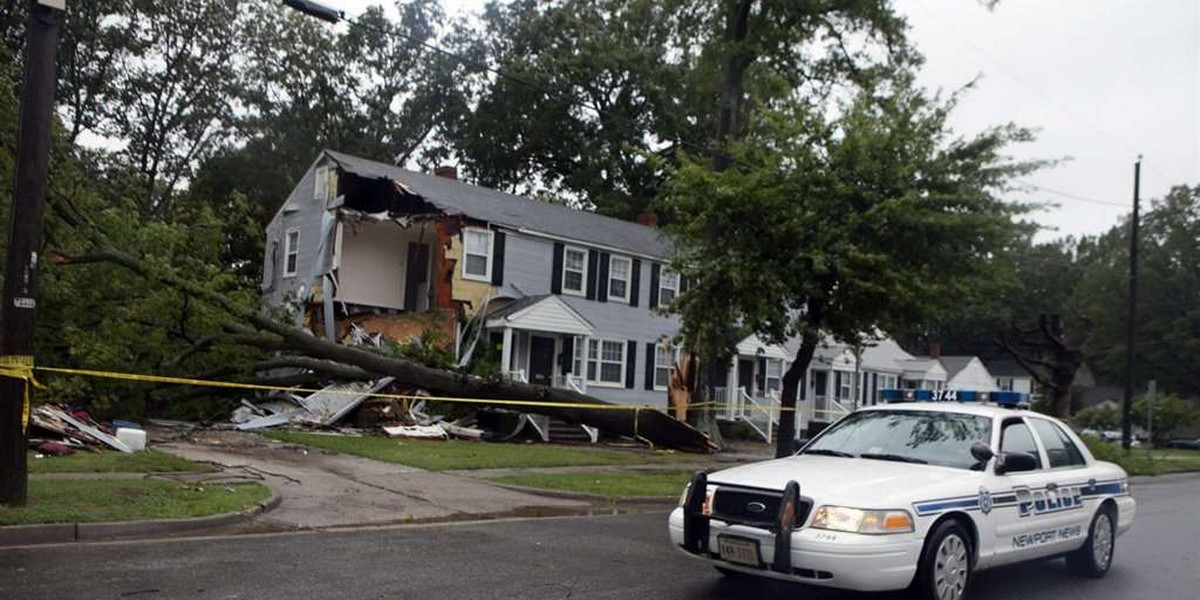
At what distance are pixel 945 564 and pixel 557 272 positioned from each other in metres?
22.1

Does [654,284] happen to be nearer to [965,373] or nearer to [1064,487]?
[1064,487]

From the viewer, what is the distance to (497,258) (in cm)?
2684

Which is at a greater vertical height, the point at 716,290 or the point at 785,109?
the point at 785,109

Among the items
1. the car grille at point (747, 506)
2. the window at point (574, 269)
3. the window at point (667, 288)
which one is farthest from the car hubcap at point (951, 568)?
the window at point (667, 288)

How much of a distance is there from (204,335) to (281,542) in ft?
36.3

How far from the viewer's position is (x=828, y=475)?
7082 millimetres

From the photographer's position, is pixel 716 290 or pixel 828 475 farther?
pixel 716 290

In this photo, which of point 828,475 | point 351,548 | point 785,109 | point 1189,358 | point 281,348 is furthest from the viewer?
point 1189,358

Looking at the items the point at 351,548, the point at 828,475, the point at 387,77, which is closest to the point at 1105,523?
the point at 828,475

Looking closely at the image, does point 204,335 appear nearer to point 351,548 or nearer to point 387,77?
point 351,548

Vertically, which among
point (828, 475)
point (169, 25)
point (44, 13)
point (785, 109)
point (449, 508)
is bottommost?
point (449, 508)

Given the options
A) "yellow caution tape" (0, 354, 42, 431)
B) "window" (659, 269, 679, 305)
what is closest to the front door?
"window" (659, 269, 679, 305)

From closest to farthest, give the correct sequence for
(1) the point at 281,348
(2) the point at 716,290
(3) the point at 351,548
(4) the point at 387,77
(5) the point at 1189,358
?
(3) the point at 351,548
(2) the point at 716,290
(1) the point at 281,348
(4) the point at 387,77
(5) the point at 1189,358

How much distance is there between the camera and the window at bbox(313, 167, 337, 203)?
1096 inches
